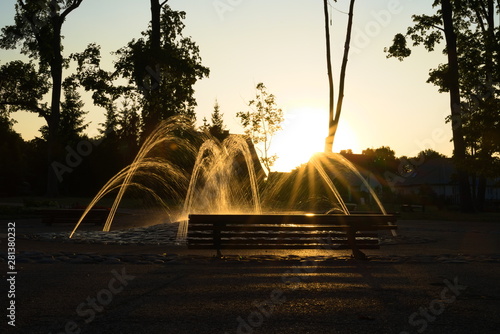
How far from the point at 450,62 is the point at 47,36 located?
3242cm

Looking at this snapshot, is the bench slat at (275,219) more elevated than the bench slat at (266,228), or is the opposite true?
the bench slat at (275,219)

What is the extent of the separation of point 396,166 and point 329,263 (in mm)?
144012

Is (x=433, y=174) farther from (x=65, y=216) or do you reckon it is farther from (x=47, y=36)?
(x=65, y=216)

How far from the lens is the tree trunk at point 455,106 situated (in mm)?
35750

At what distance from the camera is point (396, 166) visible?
151500 millimetres

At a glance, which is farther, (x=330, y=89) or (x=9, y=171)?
(x=9, y=171)

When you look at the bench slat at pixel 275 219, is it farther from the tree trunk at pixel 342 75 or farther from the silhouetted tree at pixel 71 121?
the silhouetted tree at pixel 71 121

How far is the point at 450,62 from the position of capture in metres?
36.8

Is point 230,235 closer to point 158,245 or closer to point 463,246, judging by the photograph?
point 158,245

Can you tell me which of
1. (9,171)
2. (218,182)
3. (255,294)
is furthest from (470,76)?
(9,171)

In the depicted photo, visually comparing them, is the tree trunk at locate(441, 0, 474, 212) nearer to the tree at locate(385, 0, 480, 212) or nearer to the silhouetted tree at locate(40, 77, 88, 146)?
the tree at locate(385, 0, 480, 212)

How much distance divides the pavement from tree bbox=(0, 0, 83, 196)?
40154 mm

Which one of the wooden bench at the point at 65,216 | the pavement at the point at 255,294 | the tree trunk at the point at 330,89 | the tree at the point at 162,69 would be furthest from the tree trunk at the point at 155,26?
the pavement at the point at 255,294

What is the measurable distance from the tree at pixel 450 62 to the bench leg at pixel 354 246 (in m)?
22.6
